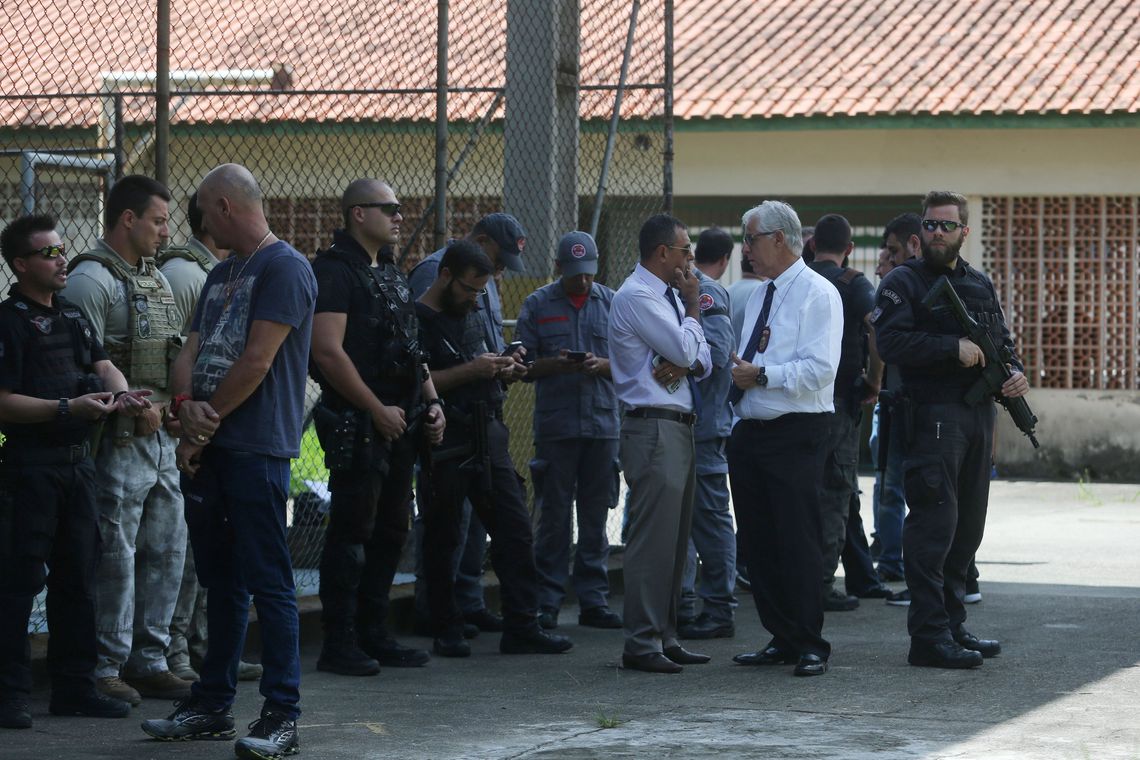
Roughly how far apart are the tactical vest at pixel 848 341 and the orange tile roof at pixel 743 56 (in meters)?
8.66

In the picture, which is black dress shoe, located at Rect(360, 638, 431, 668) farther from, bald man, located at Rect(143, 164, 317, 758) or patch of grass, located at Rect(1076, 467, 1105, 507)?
patch of grass, located at Rect(1076, 467, 1105, 507)

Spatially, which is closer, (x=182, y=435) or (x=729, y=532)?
(x=182, y=435)

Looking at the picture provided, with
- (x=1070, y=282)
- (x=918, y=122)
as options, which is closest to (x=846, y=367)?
(x=1070, y=282)

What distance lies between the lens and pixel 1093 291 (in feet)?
63.5

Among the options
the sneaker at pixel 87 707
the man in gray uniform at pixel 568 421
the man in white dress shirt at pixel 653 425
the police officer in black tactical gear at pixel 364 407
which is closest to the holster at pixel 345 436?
the police officer in black tactical gear at pixel 364 407

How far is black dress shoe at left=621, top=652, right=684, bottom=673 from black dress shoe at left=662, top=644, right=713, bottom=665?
12 centimetres

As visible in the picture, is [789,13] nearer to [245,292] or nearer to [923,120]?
[923,120]

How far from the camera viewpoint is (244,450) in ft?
18.6

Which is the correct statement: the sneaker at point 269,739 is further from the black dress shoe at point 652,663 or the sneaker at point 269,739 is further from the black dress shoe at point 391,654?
the black dress shoe at point 652,663

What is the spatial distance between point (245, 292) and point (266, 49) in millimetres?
14848

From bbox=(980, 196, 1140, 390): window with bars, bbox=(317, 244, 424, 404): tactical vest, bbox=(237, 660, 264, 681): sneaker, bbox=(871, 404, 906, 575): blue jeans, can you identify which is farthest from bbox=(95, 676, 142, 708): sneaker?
bbox=(980, 196, 1140, 390): window with bars

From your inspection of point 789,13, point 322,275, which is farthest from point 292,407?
point 789,13

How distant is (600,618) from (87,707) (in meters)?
3.10

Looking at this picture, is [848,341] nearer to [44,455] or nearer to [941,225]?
[941,225]
